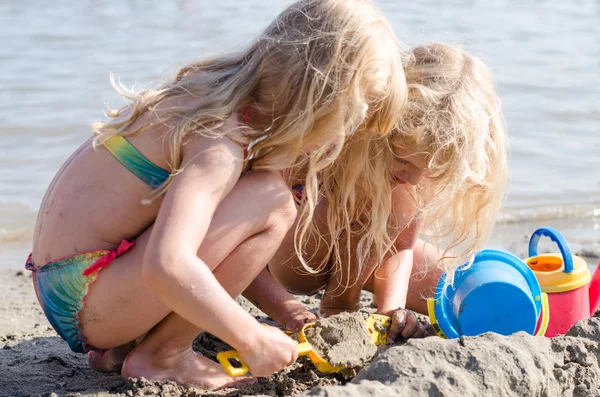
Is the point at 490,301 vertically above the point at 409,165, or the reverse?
the point at 409,165

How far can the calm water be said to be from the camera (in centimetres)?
443

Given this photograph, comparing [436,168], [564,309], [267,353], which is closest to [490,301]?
[564,309]

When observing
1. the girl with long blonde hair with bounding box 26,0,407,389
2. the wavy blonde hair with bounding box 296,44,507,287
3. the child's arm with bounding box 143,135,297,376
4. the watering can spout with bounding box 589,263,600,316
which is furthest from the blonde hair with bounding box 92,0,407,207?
the watering can spout with bounding box 589,263,600,316

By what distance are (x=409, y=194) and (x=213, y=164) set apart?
91 centimetres

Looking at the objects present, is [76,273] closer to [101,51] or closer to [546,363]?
[546,363]

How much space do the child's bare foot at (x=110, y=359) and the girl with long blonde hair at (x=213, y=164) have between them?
109mm

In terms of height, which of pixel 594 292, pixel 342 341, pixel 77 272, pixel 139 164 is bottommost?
pixel 594 292

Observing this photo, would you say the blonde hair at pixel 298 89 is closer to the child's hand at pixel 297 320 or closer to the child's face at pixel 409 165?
the child's face at pixel 409 165

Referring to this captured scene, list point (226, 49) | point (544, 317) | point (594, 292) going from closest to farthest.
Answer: point (226, 49) → point (544, 317) → point (594, 292)

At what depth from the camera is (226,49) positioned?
2.40 m

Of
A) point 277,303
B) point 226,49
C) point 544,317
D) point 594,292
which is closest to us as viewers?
point 226,49

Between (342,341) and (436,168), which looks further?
(436,168)

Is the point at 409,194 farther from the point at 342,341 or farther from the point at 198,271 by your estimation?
the point at 198,271

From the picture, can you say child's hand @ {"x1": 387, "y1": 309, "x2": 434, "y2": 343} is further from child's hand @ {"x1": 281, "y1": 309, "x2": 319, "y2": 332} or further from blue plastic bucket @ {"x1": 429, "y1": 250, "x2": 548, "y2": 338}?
child's hand @ {"x1": 281, "y1": 309, "x2": 319, "y2": 332}
